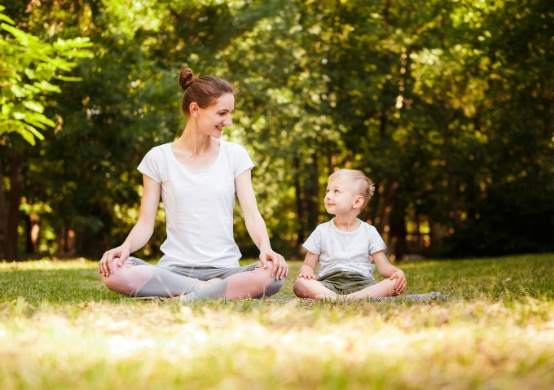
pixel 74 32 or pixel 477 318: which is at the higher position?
pixel 74 32

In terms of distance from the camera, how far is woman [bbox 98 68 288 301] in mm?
5484

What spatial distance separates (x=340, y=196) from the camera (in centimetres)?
650

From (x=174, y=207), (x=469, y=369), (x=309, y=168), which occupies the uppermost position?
(x=309, y=168)

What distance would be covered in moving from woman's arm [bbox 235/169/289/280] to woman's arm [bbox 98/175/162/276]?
0.66 m

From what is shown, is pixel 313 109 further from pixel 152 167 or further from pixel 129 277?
pixel 129 277

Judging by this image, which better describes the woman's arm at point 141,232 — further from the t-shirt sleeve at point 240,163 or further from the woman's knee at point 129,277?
the t-shirt sleeve at point 240,163

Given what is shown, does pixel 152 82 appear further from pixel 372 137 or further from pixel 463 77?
pixel 372 137

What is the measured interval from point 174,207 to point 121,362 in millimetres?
3204

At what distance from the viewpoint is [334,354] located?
9.31 feet

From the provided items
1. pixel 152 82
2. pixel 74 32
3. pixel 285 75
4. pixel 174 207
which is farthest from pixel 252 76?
pixel 174 207

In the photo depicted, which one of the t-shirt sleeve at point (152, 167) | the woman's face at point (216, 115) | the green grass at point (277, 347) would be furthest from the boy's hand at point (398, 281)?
the t-shirt sleeve at point (152, 167)

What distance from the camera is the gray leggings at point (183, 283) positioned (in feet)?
17.6

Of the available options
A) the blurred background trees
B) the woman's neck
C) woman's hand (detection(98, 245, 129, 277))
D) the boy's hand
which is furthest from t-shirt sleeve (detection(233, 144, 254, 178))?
the blurred background trees

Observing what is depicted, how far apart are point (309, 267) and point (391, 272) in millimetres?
679
